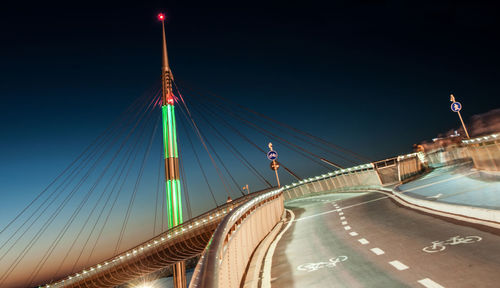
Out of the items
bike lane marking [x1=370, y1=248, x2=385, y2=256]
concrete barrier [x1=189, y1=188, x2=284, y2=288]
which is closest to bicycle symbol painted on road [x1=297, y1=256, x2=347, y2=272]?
bike lane marking [x1=370, y1=248, x2=385, y2=256]

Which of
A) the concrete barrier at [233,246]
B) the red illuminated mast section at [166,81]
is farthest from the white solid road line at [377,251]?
the red illuminated mast section at [166,81]

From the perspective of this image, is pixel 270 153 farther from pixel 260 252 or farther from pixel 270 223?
pixel 260 252

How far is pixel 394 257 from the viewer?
655cm

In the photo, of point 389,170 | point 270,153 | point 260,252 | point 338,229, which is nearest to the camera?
point 260,252

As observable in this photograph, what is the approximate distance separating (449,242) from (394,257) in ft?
4.94

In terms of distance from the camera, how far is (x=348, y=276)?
230 inches

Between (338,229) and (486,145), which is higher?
(486,145)

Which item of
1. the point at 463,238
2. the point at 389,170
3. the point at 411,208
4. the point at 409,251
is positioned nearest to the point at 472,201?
the point at 411,208

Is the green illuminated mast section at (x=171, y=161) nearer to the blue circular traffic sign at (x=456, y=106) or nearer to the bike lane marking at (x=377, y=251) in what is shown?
the blue circular traffic sign at (x=456, y=106)

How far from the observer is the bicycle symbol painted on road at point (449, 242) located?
21.7ft

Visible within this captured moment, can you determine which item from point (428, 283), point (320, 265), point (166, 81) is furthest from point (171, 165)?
point (428, 283)

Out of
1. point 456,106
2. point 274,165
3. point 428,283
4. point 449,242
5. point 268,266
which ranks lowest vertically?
point 449,242

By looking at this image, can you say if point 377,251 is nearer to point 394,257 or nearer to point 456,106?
point 394,257

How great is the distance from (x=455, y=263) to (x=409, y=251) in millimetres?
1320
